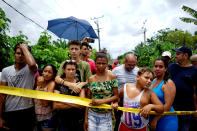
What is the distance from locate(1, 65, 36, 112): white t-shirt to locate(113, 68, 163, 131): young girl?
4.88 ft

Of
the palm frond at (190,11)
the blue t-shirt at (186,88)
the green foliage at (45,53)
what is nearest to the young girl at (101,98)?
the blue t-shirt at (186,88)

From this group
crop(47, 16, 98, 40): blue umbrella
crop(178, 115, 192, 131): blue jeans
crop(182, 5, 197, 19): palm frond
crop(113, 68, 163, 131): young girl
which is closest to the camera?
crop(113, 68, 163, 131): young girl

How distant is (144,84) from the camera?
1837 millimetres

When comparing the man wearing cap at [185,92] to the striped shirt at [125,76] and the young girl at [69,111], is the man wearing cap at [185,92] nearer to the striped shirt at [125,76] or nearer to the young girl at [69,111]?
the striped shirt at [125,76]

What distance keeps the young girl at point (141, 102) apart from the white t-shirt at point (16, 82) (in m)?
1.49

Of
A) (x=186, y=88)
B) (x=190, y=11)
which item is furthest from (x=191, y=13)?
(x=186, y=88)

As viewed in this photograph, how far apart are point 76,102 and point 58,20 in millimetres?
3268

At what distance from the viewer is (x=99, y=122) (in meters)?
1.99

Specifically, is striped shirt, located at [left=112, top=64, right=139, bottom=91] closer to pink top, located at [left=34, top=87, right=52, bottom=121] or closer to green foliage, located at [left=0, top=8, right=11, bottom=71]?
pink top, located at [left=34, top=87, right=52, bottom=121]

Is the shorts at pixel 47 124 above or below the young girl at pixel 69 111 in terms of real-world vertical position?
below

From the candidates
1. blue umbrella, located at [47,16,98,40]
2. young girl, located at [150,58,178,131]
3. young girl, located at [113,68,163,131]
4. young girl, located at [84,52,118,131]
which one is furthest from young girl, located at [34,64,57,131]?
blue umbrella, located at [47,16,98,40]

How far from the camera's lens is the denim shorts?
1.96 meters

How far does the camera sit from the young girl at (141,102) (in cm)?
182

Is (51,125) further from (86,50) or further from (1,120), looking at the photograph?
(86,50)
